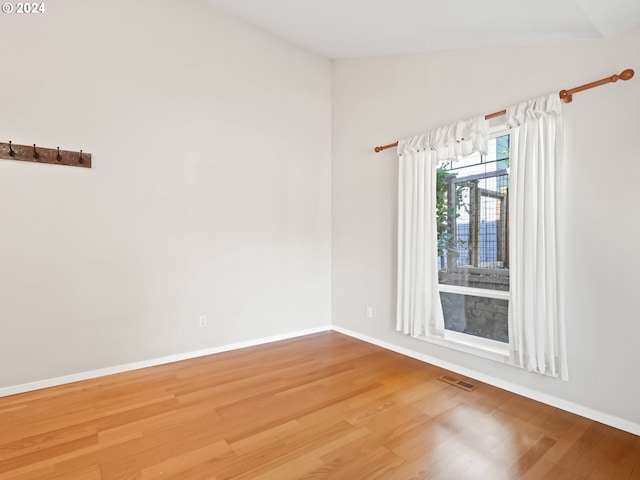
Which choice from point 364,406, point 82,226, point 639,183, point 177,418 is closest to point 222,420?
point 177,418

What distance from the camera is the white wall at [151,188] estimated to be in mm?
2639

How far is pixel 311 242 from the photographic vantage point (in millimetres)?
4332

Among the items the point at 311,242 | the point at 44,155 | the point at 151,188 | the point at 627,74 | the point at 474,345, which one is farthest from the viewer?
the point at 311,242

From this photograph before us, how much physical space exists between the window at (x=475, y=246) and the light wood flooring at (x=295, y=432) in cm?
53

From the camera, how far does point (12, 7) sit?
2.57 meters

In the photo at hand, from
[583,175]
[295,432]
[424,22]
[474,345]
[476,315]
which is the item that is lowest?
[295,432]

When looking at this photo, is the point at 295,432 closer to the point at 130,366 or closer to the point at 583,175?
the point at 130,366

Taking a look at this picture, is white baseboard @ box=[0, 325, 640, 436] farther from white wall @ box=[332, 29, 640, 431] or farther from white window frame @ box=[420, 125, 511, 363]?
white window frame @ box=[420, 125, 511, 363]

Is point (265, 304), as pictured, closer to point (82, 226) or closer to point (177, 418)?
point (177, 418)

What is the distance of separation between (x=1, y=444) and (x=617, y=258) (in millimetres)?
4027

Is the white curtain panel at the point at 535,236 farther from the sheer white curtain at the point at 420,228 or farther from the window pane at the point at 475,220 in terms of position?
the sheer white curtain at the point at 420,228

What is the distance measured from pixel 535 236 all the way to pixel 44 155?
3.94 m

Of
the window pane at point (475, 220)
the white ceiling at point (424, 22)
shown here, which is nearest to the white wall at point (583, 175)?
the white ceiling at point (424, 22)

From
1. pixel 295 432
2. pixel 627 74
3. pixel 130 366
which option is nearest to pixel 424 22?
pixel 627 74
